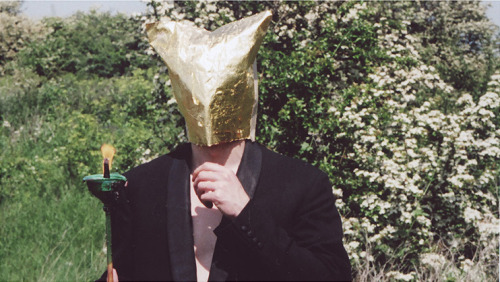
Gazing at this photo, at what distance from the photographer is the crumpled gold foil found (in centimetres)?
129

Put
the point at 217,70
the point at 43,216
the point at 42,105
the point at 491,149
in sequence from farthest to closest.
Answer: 1. the point at 42,105
2. the point at 43,216
3. the point at 491,149
4. the point at 217,70

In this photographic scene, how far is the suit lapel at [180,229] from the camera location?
1.26 m

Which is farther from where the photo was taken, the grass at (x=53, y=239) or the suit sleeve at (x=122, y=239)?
the grass at (x=53, y=239)

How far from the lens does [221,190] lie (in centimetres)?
118

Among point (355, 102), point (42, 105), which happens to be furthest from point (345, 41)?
point (42, 105)

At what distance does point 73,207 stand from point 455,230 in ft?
10.7

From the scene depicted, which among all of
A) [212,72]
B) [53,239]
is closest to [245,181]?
[212,72]

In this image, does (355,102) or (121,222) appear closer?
(121,222)

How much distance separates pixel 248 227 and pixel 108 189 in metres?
0.34

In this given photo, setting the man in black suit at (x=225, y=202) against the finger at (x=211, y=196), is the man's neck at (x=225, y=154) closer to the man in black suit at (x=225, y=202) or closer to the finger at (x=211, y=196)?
the man in black suit at (x=225, y=202)

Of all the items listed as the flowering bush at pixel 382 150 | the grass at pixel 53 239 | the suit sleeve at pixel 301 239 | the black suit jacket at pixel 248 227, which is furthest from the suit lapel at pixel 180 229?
the grass at pixel 53 239

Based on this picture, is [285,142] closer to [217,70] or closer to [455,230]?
[455,230]

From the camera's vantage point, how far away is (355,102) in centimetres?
378

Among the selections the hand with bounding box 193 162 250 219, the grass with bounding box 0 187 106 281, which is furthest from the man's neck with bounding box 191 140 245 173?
the grass with bounding box 0 187 106 281
